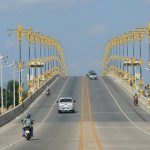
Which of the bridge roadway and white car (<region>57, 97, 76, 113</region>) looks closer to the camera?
the bridge roadway

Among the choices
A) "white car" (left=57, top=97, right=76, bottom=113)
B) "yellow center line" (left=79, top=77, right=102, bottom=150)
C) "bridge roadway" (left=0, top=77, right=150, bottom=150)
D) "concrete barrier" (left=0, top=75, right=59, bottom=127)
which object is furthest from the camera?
"white car" (left=57, top=97, right=76, bottom=113)

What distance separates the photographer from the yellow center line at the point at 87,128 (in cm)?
3672

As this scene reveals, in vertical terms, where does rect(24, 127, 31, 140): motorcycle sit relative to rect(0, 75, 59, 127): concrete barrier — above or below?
above

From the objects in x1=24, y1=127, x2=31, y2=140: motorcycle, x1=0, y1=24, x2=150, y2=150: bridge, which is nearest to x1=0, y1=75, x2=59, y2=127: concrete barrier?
x1=0, y1=24, x2=150, y2=150: bridge

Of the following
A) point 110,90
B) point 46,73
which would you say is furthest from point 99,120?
point 46,73

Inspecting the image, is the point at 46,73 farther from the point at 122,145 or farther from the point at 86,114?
the point at 122,145

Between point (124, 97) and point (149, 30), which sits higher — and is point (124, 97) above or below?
below

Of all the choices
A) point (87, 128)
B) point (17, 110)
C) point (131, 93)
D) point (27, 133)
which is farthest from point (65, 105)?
point (27, 133)

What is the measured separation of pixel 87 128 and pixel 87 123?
7690 millimetres

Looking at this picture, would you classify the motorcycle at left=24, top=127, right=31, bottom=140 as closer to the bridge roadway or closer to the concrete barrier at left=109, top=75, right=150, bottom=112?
the bridge roadway

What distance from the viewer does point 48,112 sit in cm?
8325

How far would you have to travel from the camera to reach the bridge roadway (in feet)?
126

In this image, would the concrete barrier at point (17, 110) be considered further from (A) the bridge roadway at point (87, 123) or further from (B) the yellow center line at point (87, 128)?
(B) the yellow center line at point (87, 128)

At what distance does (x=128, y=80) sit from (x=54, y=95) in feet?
73.7
